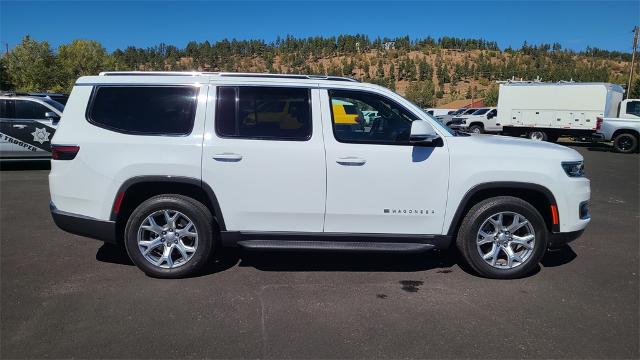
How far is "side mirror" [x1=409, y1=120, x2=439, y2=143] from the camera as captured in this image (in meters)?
4.18

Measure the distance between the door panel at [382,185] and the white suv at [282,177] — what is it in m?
0.01

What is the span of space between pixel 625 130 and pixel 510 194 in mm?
17721

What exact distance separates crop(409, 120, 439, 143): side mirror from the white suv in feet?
0.07

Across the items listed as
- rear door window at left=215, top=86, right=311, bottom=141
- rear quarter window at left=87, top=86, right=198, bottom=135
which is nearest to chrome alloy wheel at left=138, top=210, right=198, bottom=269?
rear quarter window at left=87, top=86, right=198, bottom=135

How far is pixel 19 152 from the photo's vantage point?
10.9 meters

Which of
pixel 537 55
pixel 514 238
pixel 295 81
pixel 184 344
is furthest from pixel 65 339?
pixel 537 55

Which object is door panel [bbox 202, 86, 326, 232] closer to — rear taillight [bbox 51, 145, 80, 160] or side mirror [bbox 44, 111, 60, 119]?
rear taillight [bbox 51, 145, 80, 160]

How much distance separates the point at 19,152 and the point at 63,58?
34.8 m

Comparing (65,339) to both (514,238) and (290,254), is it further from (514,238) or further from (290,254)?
(514,238)

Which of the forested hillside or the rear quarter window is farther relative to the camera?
the forested hillside

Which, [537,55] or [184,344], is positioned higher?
[537,55]

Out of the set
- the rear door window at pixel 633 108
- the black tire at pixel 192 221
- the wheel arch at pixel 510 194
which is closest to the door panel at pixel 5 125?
the black tire at pixel 192 221

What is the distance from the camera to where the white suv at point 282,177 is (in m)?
4.32

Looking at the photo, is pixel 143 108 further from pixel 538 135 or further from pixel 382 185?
pixel 538 135
